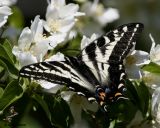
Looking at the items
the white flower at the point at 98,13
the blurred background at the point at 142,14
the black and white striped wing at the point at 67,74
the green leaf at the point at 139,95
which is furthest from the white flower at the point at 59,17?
the blurred background at the point at 142,14

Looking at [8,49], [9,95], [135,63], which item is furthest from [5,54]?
[135,63]

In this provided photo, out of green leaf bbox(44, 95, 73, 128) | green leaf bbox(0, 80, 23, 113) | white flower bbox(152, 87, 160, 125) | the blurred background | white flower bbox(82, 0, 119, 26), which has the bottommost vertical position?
the blurred background

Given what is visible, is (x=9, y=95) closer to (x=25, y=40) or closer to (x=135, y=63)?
(x=25, y=40)

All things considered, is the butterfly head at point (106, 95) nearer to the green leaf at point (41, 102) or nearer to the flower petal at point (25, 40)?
the green leaf at point (41, 102)

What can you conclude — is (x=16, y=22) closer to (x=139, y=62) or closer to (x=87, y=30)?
(x=87, y=30)

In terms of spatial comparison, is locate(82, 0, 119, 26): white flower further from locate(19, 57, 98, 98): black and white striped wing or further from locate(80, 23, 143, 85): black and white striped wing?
locate(19, 57, 98, 98): black and white striped wing

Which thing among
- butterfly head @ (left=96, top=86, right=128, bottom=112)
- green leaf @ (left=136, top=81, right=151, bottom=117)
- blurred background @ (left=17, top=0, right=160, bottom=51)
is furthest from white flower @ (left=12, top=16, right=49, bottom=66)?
blurred background @ (left=17, top=0, right=160, bottom=51)

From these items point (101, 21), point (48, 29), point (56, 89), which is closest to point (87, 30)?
point (101, 21)
